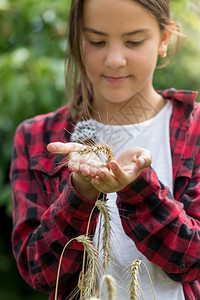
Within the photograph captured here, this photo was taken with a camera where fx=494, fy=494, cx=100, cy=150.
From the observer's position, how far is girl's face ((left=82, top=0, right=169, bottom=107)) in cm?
128

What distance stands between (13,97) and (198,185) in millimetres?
1159

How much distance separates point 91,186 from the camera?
109cm

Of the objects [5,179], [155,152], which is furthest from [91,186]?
[5,179]

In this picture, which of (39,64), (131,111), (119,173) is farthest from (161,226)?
(39,64)

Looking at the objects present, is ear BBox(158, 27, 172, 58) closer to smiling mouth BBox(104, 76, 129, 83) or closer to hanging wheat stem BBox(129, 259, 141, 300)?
smiling mouth BBox(104, 76, 129, 83)

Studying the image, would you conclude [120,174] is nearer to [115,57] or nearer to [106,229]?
[106,229]

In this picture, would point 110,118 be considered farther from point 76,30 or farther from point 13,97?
point 13,97

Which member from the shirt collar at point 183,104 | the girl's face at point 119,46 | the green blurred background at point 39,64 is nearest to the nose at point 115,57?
the girl's face at point 119,46

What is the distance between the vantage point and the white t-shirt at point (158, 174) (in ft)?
4.08

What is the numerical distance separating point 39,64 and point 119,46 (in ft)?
3.18

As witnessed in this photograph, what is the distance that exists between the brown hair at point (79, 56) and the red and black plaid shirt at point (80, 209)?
6 cm

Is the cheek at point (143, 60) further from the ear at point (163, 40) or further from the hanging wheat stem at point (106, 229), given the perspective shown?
the hanging wheat stem at point (106, 229)

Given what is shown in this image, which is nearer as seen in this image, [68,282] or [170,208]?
[170,208]

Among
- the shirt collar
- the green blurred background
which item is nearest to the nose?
the shirt collar
